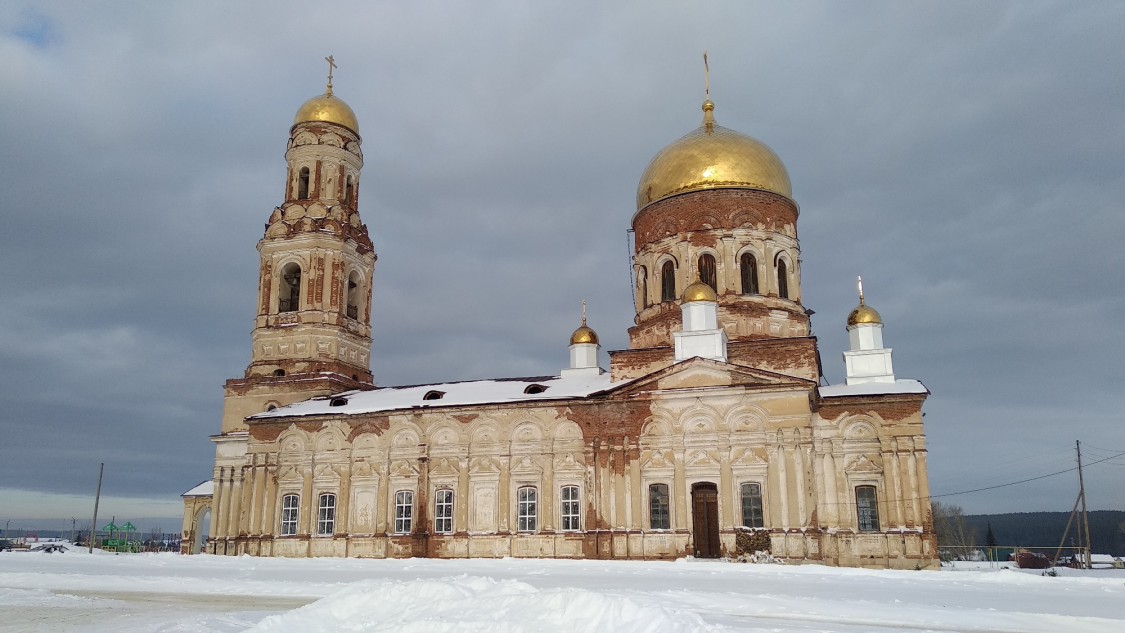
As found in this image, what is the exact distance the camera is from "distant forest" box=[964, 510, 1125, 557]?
87.4 meters

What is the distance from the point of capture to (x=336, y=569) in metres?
21.7

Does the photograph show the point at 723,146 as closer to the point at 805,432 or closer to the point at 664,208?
the point at 664,208

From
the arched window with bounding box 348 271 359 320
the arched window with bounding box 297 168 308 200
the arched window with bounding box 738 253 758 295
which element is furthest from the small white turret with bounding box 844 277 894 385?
the arched window with bounding box 297 168 308 200

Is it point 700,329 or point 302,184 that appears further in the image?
point 302,184

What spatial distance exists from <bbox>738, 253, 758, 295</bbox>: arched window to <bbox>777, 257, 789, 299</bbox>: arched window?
41.8 inches

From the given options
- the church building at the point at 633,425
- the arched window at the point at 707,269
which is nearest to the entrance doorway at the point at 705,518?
the church building at the point at 633,425

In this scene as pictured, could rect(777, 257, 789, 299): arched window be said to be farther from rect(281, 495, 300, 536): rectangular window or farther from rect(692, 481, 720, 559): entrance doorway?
rect(281, 495, 300, 536): rectangular window

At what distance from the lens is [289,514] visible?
107 ft

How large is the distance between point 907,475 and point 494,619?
20.5 metres

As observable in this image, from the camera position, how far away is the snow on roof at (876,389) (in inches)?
1071

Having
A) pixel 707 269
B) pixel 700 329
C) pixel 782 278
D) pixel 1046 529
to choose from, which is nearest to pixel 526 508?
pixel 700 329

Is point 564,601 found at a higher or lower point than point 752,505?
lower

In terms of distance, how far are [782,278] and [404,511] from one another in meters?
17.4

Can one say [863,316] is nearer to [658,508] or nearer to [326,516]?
[658,508]
